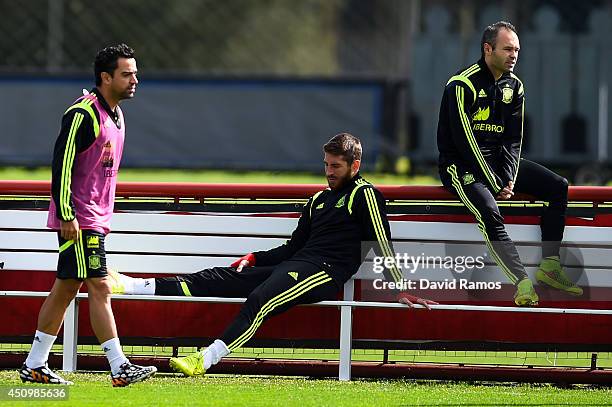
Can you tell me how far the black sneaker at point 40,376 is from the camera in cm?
660

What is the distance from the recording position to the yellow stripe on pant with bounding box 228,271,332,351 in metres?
6.77

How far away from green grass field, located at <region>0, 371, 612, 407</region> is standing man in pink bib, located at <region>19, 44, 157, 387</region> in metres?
0.19

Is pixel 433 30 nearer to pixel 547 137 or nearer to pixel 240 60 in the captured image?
pixel 547 137

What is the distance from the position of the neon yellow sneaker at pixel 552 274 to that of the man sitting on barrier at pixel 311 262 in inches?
25.7

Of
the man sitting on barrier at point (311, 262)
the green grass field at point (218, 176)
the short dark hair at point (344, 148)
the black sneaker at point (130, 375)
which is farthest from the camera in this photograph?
the green grass field at point (218, 176)

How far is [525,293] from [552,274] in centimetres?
22

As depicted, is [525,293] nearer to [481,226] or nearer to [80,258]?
[481,226]

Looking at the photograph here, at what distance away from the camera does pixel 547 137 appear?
2462cm

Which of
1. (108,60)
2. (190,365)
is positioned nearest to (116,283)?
(190,365)

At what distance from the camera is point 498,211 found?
23.4ft

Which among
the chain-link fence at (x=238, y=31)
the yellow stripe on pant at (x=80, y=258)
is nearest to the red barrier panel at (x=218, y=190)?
the yellow stripe on pant at (x=80, y=258)

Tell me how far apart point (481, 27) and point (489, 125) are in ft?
60.3

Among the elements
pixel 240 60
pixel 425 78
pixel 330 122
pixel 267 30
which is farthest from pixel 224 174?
pixel 267 30

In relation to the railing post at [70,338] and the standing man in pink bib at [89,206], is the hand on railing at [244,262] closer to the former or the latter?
the standing man in pink bib at [89,206]
